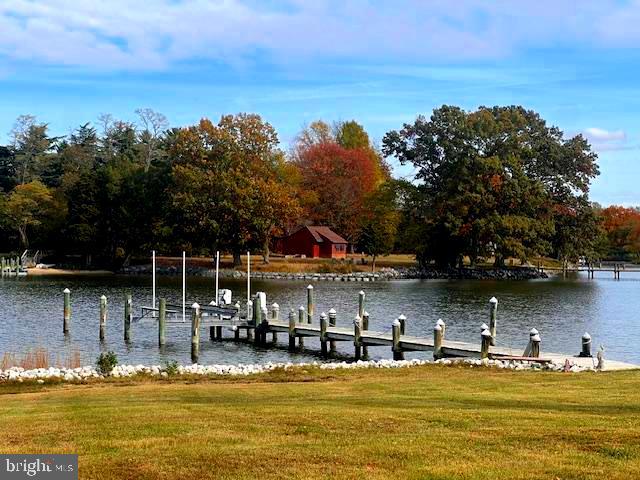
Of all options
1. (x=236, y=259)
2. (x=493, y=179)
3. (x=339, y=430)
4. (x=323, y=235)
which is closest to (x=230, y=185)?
(x=236, y=259)

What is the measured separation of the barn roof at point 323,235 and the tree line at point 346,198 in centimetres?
264

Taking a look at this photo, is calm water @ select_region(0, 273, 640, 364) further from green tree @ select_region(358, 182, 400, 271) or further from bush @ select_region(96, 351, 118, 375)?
green tree @ select_region(358, 182, 400, 271)

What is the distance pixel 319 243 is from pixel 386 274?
48.1 feet

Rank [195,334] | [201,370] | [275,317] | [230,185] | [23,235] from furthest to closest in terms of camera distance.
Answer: [23,235]
[230,185]
[275,317]
[195,334]
[201,370]

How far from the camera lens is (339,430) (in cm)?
1103

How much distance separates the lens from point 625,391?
610 inches

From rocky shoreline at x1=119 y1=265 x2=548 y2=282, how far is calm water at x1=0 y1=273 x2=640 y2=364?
6106mm

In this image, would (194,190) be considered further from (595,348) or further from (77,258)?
(595,348)

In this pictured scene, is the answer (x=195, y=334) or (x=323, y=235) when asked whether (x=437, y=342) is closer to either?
(x=195, y=334)

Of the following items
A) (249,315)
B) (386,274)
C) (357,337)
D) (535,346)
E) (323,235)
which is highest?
(323,235)

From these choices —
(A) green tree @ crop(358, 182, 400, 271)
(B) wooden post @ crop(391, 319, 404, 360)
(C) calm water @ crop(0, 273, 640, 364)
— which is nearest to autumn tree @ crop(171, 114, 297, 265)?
(C) calm water @ crop(0, 273, 640, 364)

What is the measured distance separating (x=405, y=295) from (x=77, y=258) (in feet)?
182

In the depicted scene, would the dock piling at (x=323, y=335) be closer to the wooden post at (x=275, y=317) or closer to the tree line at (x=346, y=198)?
the wooden post at (x=275, y=317)

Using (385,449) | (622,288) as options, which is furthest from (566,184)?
(385,449)
